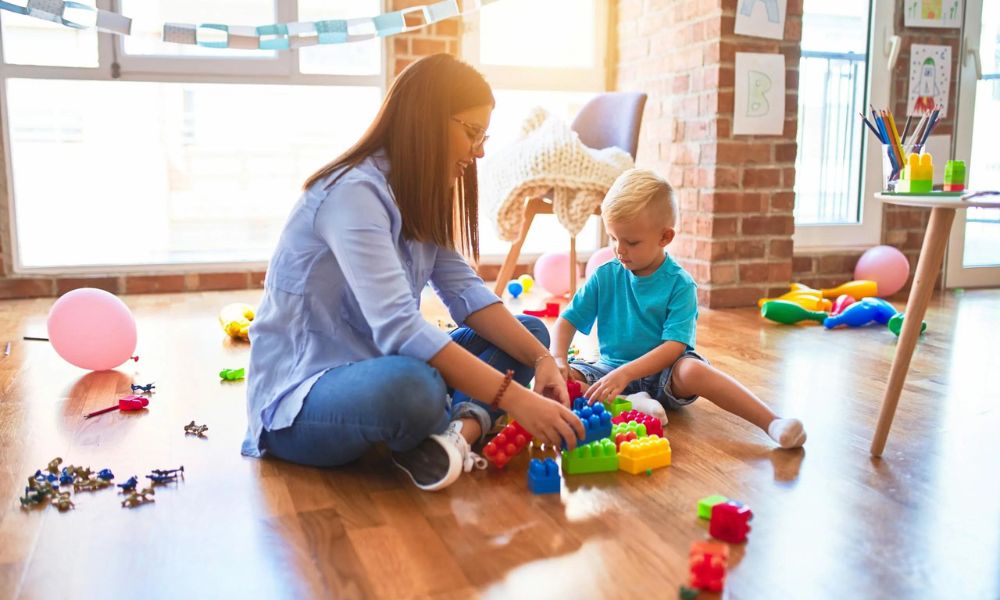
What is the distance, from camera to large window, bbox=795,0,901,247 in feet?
11.5

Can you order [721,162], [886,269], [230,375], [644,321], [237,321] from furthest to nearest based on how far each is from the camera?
[886,269] < [721,162] < [237,321] < [230,375] < [644,321]

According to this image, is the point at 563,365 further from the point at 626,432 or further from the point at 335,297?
the point at 335,297

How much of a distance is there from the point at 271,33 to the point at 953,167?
2.26 metres

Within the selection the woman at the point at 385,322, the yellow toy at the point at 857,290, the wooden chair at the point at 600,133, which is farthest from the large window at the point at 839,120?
the woman at the point at 385,322

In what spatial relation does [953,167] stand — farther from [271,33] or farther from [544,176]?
[271,33]

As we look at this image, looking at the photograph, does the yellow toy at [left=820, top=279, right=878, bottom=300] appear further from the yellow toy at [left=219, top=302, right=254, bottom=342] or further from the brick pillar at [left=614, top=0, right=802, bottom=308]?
the yellow toy at [left=219, top=302, right=254, bottom=342]

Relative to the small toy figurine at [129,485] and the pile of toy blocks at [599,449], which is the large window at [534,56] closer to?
the pile of toy blocks at [599,449]

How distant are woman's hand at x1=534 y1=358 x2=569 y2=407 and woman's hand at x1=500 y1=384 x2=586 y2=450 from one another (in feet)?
0.61

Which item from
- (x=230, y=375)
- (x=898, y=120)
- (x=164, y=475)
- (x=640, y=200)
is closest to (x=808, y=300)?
(x=898, y=120)

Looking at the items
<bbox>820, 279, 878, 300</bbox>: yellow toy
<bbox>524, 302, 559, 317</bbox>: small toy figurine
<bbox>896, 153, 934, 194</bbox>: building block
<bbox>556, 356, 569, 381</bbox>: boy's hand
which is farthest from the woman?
<bbox>820, 279, 878, 300</bbox>: yellow toy

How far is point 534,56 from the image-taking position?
12.5ft

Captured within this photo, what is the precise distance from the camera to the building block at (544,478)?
1360mm

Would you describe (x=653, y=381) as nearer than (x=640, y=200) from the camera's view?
No

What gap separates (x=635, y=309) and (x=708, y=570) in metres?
0.85
